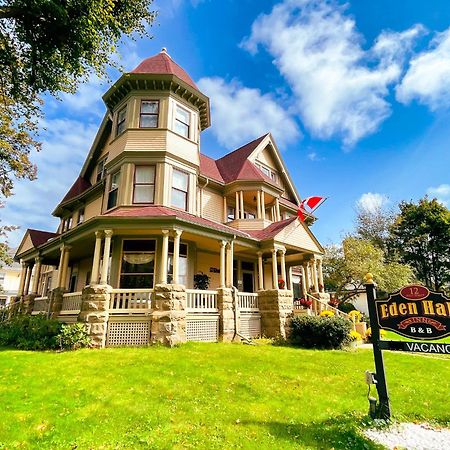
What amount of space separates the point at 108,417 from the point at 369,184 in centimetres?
3410

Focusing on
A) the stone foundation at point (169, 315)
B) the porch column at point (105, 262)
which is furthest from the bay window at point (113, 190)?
the stone foundation at point (169, 315)

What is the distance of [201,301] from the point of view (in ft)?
38.2

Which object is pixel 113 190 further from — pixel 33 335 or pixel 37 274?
pixel 37 274

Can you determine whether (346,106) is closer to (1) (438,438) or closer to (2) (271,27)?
(2) (271,27)

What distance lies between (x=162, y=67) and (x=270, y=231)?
10.2m

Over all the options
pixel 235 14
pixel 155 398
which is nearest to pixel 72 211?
pixel 235 14

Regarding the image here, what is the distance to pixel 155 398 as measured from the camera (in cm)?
541

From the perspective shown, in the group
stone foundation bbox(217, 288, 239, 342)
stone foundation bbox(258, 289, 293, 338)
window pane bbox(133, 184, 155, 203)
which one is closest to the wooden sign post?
stone foundation bbox(217, 288, 239, 342)

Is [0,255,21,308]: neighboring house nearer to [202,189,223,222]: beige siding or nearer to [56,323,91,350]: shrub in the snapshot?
[202,189,223,222]: beige siding

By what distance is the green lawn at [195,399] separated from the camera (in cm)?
406

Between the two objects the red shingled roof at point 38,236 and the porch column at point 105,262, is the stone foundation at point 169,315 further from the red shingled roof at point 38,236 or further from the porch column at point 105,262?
the red shingled roof at point 38,236

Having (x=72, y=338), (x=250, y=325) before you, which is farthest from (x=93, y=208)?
(x=250, y=325)

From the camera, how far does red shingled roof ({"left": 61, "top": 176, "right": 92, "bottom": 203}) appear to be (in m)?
18.2

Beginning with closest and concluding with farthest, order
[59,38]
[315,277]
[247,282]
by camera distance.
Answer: [59,38]
[315,277]
[247,282]
